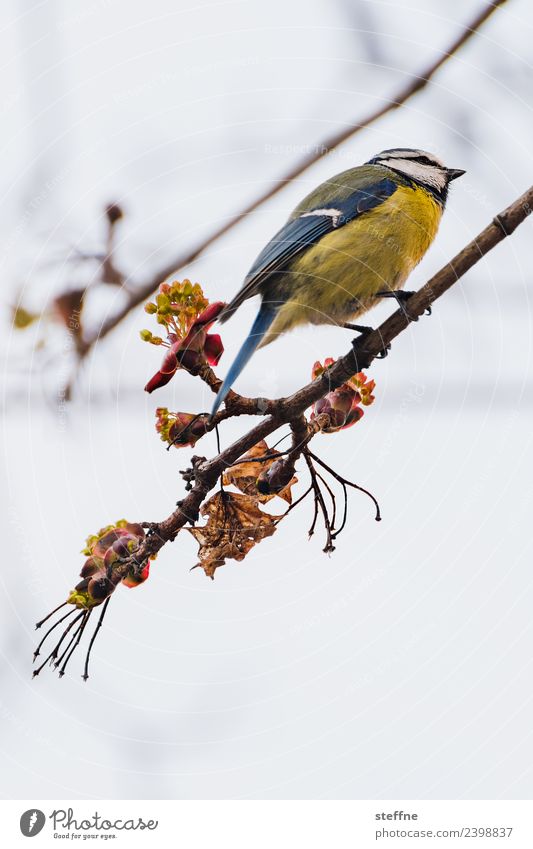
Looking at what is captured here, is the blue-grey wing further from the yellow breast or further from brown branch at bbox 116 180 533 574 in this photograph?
brown branch at bbox 116 180 533 574

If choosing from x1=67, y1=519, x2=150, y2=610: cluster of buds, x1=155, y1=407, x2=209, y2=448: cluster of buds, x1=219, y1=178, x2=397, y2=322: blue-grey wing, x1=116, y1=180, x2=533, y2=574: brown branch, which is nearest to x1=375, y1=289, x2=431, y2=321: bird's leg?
x1=116, y1=180, x2=533, y2=574: brown branch

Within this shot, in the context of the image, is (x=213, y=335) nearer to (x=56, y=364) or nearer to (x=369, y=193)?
(x=56, y=364)

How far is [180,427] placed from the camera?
43.4 inches

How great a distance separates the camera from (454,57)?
1384 millimetres

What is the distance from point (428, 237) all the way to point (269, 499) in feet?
2.75

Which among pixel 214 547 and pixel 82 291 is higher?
pixel 82 291

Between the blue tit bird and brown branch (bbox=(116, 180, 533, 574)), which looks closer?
brown branch (bbox=(116, 180, 533, 574))

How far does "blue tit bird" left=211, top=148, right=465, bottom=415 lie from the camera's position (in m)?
1.50

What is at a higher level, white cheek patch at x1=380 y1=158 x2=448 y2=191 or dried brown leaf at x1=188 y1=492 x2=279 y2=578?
white cheek patch at x1=380 y1=158 x2=448 y2=191

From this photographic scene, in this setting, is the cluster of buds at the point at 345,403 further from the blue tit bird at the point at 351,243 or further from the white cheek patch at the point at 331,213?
the white cheek patch at the point at 331,213

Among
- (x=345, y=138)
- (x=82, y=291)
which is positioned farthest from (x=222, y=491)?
(x=345, y=138)

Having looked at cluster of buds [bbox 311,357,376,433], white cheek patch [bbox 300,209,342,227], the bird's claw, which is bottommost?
cluster of buds [bbox 311,357,376,433]

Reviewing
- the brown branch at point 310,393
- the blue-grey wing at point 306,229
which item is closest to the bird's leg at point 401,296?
the brown branch at point 310,393

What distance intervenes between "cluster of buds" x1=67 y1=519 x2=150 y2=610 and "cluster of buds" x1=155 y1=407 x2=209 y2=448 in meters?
0.13
